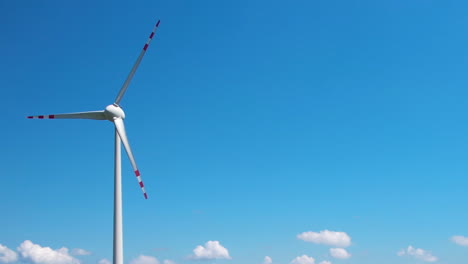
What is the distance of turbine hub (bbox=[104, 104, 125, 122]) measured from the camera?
62500mm

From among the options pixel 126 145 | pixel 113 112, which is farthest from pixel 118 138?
pixel 113 112

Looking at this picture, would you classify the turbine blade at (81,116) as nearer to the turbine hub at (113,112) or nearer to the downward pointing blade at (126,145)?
the turbine hub at (113,112)

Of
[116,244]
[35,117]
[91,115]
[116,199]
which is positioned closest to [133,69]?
[91,115]

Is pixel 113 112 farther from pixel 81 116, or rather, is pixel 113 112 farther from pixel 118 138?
pixel 81 116

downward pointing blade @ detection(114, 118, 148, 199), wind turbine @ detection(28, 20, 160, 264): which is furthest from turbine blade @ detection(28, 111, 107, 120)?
downward pointing blade @ detection(114, 118, 148, 199)

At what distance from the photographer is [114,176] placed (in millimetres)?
58469

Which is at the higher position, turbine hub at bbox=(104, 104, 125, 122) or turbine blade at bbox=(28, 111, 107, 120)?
turbine blade at bbox=(28, 111, 107, 120)

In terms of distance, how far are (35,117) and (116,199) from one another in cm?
1765

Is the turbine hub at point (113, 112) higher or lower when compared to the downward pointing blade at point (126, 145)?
higher

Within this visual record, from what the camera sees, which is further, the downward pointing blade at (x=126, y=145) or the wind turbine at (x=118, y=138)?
the downward pointing blade at (x=126, y=145)

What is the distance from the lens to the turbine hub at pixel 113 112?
6250 centimetres

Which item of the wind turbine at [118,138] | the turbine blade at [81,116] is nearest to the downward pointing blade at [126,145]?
the wind turbine at [118,138]

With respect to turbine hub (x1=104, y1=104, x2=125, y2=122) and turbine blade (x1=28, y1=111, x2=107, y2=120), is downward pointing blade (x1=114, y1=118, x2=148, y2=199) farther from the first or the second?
turbine blade (x1=28, y1=111, x2=107, y2=120)

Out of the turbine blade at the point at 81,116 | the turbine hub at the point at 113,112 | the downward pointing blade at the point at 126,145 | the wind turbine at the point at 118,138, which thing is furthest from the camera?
the turbine blade at the point at 81,116
